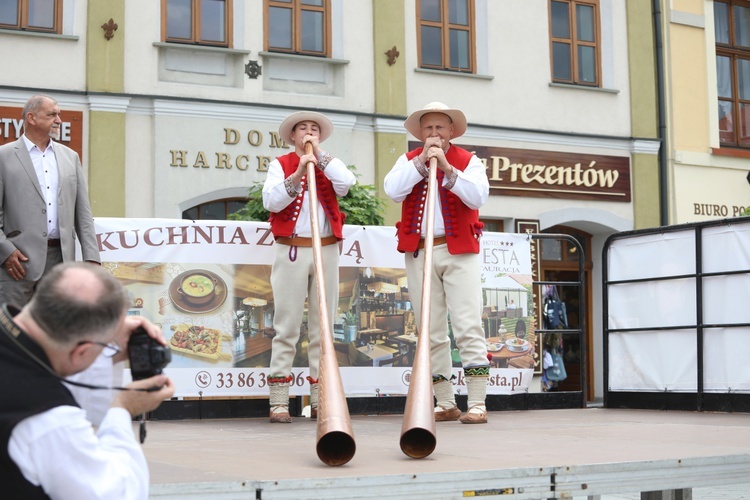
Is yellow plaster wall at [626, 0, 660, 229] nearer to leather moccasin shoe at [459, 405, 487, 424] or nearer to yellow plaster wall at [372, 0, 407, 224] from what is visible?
yellow plaster wall at [372, 0, 407, 224]

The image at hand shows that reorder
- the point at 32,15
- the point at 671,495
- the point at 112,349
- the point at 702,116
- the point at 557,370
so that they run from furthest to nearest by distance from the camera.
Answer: the point at 702,116 → the point at 557,370 → the point at 32,15 → the point at 671,495 → the point at 112,349

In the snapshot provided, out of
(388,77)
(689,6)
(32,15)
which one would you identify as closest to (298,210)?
(32,15)

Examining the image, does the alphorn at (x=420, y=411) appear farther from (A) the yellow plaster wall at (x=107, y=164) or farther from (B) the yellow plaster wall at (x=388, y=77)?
(B) the yellow plaster wall at (x=388, y=77)

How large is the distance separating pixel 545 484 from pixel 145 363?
1.84m

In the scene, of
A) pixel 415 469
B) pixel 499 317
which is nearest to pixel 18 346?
pixel 415 469

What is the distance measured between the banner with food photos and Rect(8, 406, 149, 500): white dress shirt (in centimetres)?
451

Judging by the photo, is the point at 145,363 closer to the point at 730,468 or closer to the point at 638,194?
the point at 730,468

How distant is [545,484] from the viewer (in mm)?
3715

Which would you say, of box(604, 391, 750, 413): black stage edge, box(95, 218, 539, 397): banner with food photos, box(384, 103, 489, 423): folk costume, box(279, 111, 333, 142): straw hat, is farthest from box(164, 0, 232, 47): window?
box(384, 103, 489, 423): folk costume

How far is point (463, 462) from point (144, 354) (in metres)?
1.94

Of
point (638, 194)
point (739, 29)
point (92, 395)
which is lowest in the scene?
point (92, 395)

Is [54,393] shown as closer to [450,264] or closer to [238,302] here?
[450,264]

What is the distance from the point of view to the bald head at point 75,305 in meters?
2.08

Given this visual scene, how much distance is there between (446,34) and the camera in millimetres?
15469
